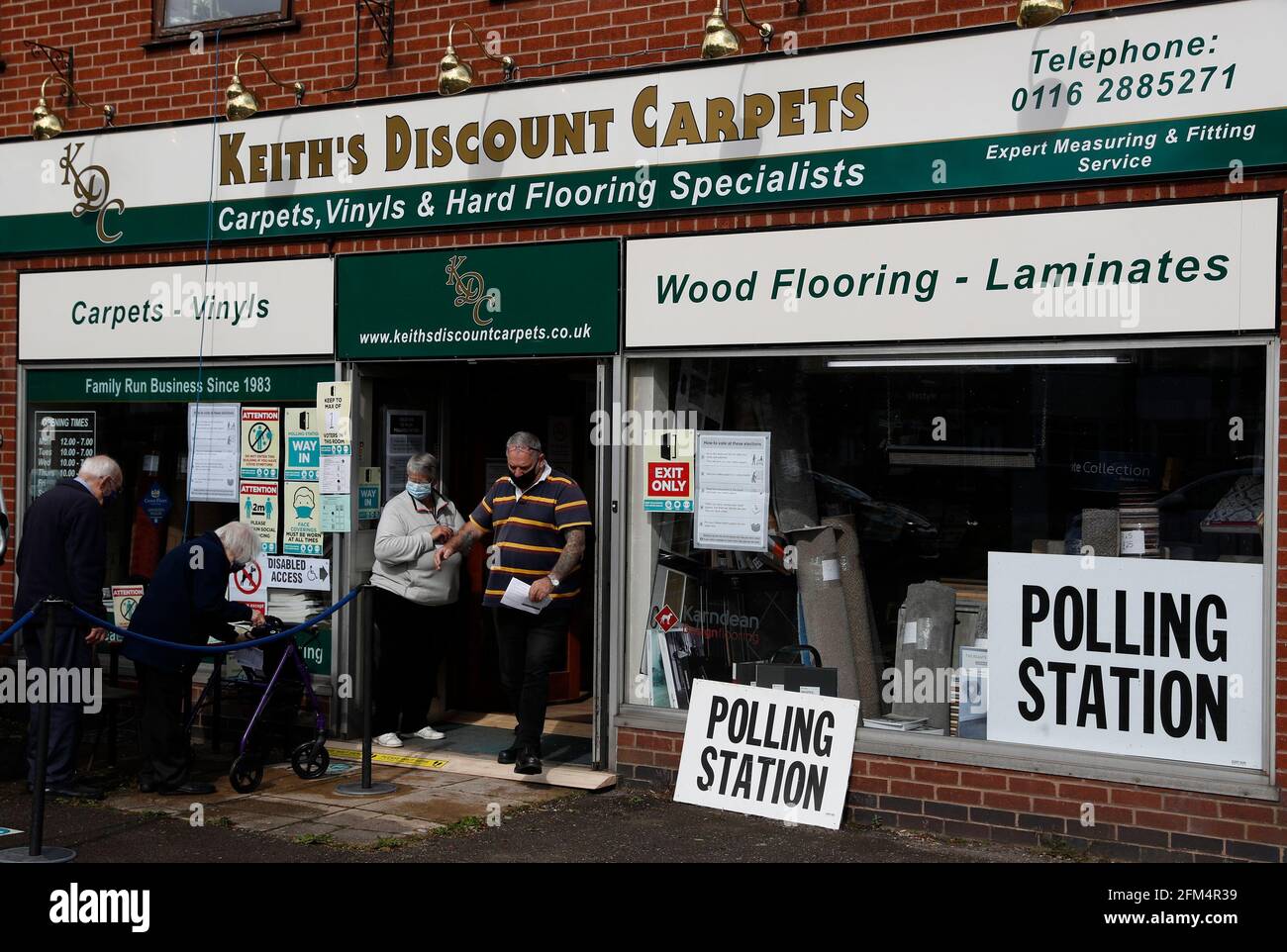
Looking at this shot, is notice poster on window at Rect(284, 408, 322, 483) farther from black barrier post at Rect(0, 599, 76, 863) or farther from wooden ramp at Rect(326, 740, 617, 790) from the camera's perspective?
black barrier post at Rect(0, 599, 76, 863)

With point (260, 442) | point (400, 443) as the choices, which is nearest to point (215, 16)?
point (260, 442)

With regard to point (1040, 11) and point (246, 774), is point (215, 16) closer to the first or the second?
point (246, 774)

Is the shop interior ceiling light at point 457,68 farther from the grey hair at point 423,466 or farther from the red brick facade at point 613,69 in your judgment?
the grey hair at point 423,466

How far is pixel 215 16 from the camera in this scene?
32.9 feet

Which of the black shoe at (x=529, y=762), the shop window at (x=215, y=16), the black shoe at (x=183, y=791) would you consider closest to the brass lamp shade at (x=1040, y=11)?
the black shoe at (x=529, y=762)

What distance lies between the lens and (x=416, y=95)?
9109 millimetres

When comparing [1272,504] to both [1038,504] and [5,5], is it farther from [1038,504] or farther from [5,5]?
[5,5]

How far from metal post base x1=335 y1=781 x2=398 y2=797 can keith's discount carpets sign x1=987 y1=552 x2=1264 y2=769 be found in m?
3.45

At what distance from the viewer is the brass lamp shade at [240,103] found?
9.43 meters

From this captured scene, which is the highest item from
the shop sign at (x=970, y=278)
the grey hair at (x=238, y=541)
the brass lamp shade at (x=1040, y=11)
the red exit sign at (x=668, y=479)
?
the brass lamp shade at (x=1040, y=11)

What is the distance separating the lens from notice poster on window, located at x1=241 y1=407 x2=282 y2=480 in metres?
9.80

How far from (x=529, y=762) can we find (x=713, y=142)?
3759 millimetres

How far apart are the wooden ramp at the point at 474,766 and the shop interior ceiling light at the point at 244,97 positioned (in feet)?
13.8

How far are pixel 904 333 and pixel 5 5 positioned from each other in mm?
7591
